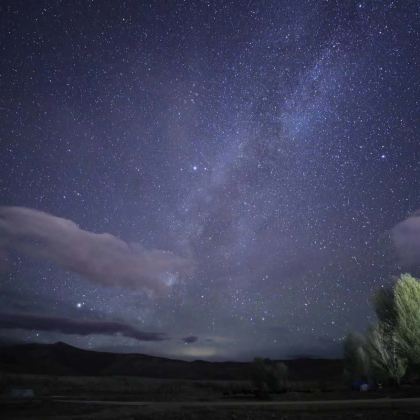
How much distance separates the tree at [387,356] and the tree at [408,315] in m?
0.98

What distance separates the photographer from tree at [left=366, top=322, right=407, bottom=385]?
3631 cm

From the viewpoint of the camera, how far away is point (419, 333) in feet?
109

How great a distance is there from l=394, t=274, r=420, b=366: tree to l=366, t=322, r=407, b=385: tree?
3.22ft

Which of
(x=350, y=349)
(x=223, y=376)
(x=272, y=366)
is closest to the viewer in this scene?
(x=272, y=366)

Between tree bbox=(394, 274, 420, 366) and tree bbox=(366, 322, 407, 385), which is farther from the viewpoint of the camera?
tree bbox=(366, 322, 407, 385)

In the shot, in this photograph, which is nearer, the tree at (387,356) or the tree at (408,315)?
the tree at (408,315)

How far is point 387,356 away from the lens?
37125 mm

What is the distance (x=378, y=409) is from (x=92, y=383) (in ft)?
270

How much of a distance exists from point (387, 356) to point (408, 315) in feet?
16.6

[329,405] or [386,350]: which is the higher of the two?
[386,350]

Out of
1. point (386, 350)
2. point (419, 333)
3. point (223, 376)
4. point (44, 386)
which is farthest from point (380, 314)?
point (223, 376)

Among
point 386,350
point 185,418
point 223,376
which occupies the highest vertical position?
point 223,376

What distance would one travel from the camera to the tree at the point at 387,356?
36.3 m

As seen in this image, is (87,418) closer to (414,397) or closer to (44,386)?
(414,397)
